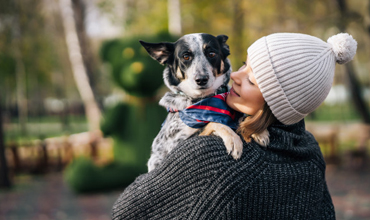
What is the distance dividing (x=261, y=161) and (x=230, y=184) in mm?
211

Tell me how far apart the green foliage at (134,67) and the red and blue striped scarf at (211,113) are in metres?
4.98

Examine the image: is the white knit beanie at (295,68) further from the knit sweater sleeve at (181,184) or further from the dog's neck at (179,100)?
the dog's neck at (179,100)

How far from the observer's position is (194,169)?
186 cm

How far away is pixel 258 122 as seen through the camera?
1933 mm

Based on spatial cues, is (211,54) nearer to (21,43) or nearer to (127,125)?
(127,125)

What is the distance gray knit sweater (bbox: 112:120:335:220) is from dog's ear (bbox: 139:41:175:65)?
0.87 metres

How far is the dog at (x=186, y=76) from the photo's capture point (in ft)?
7.70

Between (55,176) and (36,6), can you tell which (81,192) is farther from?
(36,6)

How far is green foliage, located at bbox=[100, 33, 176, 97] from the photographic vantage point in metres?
7.16

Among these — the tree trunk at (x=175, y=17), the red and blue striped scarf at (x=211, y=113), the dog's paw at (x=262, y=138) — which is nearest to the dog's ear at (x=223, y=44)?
the red and blue striped scarf at (x=211, y=113)

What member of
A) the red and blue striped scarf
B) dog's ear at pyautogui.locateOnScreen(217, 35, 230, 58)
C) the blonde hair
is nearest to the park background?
dog's ear at pyautogui.locateOnScreen(217, 35, 230, 58)

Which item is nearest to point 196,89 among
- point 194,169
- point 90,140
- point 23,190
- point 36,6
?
point 194,169

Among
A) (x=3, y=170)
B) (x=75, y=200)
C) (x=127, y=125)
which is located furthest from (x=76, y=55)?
(x=75, y=200)

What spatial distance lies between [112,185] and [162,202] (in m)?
6.14
